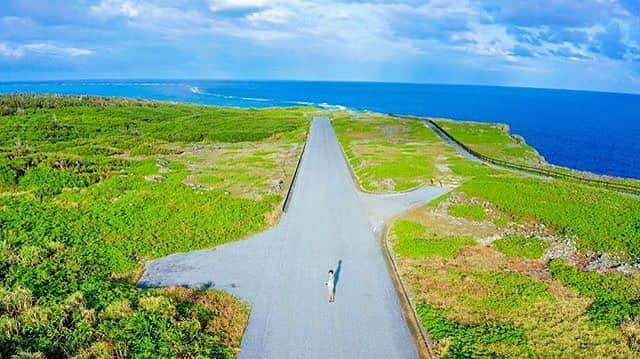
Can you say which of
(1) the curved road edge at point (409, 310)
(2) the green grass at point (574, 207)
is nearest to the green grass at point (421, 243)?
(1) the curved road edge at point (409, 310)

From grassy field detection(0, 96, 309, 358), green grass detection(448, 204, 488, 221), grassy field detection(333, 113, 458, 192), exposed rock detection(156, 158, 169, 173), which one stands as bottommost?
grassy field detection(0, 96, 309, 358)

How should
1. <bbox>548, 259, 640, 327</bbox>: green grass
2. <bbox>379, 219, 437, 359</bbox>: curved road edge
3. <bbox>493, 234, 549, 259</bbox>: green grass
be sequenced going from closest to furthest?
1. <bbox>379, 219, 437, 359</bbox>: curved road edge
2. <bbox>548, 259, 640, 327</bbox>: green grass
3. <bbox>493, 234, 549, 259</bbox>: green grass

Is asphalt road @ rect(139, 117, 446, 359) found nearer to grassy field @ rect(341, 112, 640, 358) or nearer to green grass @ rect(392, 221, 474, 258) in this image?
green grass @ rect(392, 221, 474, 258)

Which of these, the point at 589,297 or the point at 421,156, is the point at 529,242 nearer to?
the point at 589,297

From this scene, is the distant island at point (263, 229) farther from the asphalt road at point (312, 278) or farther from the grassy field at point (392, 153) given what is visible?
the asphalt road at point (312, 278)

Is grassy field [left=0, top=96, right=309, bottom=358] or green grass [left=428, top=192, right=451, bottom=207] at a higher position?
green grass [left=428, top=192, right=451, bottom=207]

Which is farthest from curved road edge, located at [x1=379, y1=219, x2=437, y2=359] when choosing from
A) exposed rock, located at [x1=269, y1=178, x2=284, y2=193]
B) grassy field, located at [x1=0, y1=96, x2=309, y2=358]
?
exposed rock, located at [x1=269, y1=178, x2=284, y2=193]
